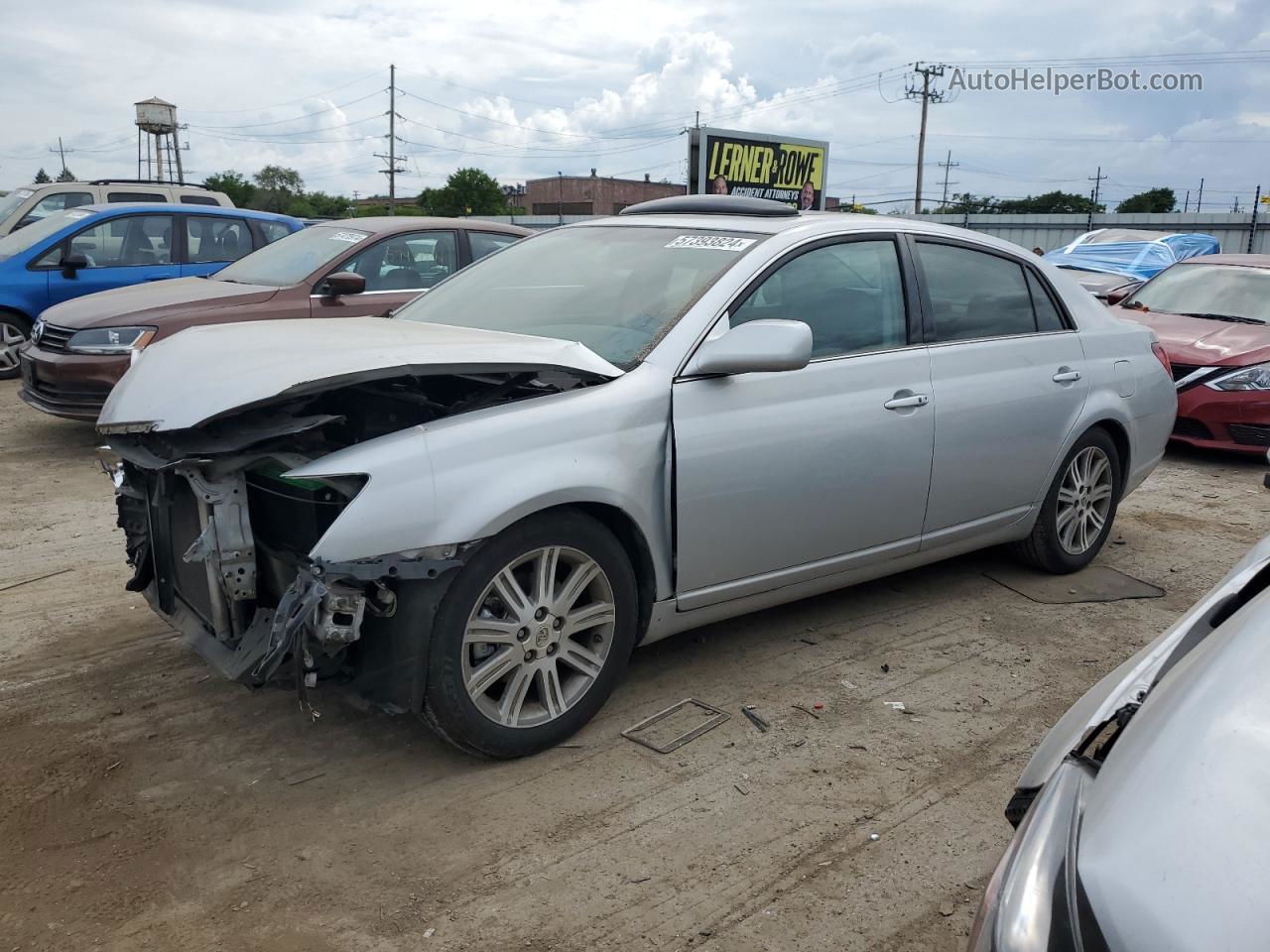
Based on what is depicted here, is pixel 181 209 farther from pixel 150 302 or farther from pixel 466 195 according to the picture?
pixel 466 195

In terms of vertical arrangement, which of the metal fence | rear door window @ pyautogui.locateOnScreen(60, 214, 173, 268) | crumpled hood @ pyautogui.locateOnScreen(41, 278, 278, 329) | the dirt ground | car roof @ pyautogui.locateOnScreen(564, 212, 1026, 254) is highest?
the metal fence

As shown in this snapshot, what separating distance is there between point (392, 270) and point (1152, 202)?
52565mm

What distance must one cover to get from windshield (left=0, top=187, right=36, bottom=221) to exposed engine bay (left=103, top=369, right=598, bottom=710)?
12757 mm

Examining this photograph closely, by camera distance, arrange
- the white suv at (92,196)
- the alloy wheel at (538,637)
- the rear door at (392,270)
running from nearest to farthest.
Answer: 1. the alloy wheel at (538,637)
2. the rear door at (392,270)
3. the white suv at (92,196)

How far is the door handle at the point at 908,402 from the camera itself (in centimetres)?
408

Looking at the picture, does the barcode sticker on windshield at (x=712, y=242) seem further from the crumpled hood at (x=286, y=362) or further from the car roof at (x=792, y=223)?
the crumpled hood at (x=286, y=362)

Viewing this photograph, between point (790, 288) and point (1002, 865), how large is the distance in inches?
104

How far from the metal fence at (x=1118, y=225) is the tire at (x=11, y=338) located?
74.8ft

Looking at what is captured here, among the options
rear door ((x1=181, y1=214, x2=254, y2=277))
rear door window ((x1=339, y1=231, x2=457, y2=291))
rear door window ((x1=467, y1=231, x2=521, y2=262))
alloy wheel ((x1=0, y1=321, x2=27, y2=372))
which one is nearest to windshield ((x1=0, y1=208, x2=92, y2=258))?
alloy wheel ((x1=0, y1=321, x2=27, y2=372))

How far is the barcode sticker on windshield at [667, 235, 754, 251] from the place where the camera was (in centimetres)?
395

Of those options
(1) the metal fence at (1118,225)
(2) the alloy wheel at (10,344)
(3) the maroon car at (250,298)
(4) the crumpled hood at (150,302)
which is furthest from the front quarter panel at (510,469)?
(1) the metal fence at (1118,225)

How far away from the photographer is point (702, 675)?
13.1ft

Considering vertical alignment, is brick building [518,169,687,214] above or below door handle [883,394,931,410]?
above

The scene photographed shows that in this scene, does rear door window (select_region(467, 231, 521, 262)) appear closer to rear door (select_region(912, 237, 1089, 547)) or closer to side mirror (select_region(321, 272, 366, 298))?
side mirror (select_region(321, 272, 366, 298))
